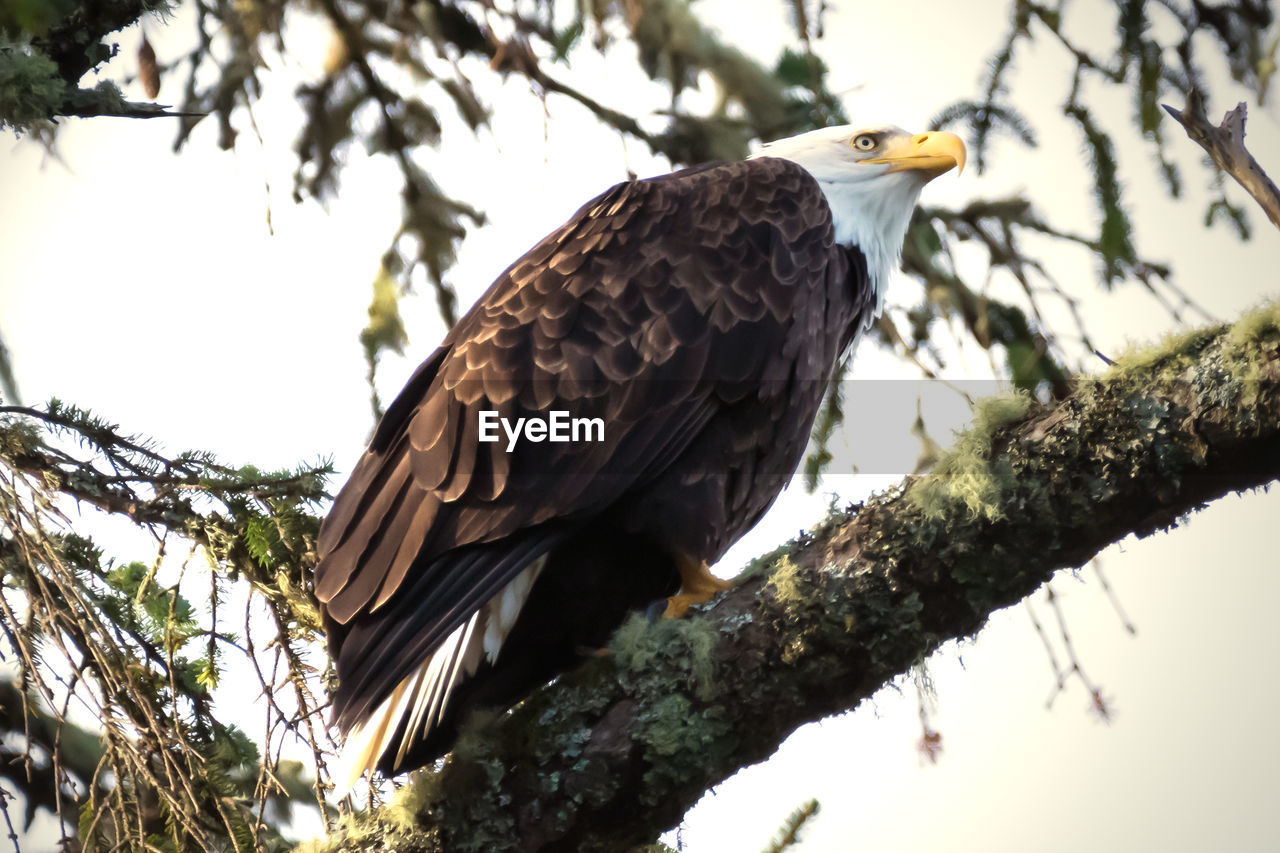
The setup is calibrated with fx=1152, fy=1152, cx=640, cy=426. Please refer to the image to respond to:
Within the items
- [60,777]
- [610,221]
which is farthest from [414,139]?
[60,777]

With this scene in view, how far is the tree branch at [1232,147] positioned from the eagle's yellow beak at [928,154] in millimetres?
1587

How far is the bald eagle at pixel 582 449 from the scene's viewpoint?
2.66 meters

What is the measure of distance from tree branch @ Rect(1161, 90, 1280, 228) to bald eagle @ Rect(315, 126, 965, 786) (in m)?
1.22

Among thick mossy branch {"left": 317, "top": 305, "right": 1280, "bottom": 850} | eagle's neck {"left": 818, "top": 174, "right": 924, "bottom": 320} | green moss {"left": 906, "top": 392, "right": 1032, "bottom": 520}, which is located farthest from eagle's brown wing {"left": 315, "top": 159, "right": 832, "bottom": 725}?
green moss {"left": 906, "top": 392, "right": 1032, "bottom": 520}

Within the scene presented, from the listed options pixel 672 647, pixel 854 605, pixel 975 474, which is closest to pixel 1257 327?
pixel 975 474

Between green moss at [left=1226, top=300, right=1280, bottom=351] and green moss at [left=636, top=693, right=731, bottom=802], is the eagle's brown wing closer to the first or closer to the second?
green moss at [left=636, top=693, right=731, bottom=802]

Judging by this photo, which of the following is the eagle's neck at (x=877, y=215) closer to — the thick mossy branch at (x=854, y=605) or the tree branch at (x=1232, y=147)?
the tree branch at (x=1232, y=147)

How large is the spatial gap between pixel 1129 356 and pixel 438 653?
5.20 ft

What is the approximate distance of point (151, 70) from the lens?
3832mm

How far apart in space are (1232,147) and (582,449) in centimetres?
157

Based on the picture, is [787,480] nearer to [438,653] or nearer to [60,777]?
[438,653]

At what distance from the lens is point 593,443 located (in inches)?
115

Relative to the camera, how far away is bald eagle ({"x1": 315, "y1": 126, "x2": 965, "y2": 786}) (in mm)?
2662

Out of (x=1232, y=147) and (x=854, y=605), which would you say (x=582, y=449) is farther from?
(x=1232, y=147)
